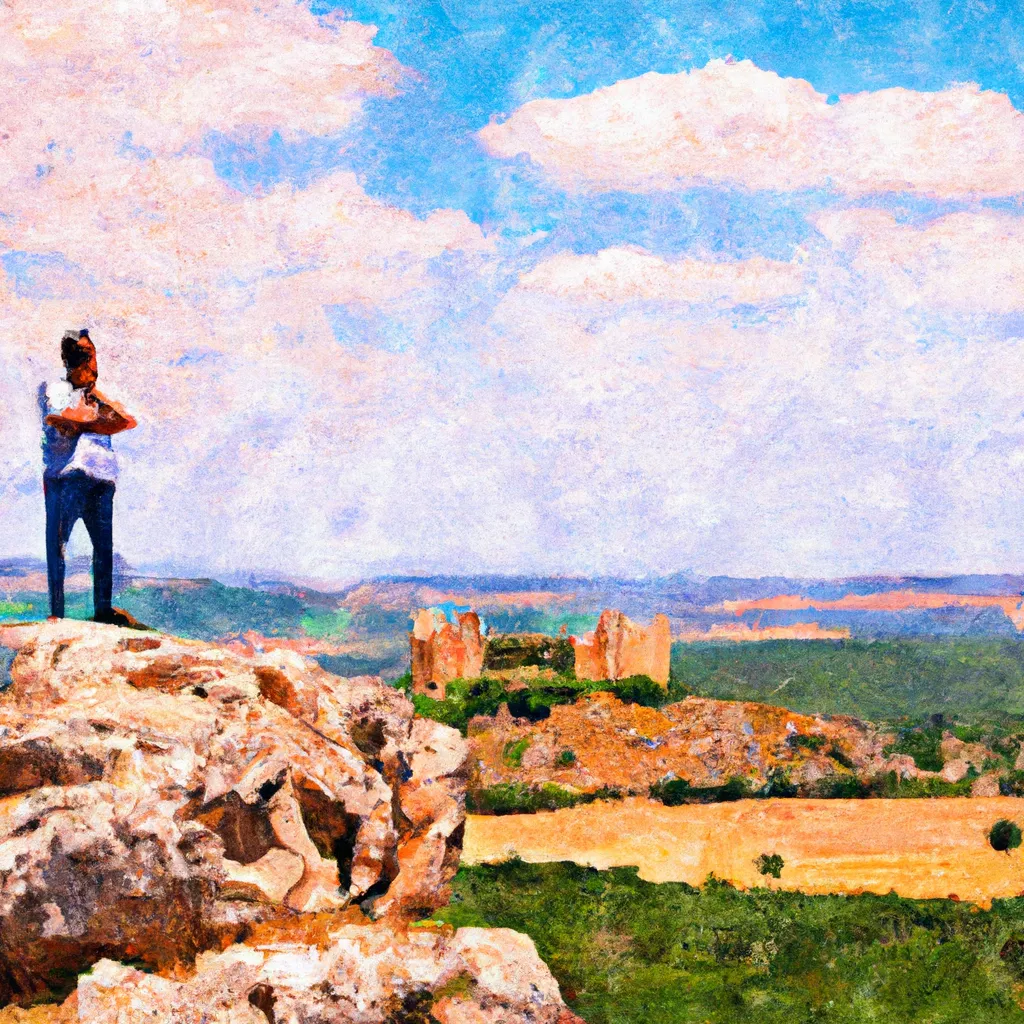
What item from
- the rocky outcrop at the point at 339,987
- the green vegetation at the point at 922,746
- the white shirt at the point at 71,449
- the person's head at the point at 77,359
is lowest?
the green vegetation at the point at 922,746

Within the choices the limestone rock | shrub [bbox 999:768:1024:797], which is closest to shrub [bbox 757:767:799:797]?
shrub [bbox 999:768:1024:797]

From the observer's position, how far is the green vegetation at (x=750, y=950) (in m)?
5.77

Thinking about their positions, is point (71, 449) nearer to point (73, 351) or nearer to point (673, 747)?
point (73, 351)

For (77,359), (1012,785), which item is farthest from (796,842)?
(77,359)

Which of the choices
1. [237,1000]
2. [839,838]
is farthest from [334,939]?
[839,838]

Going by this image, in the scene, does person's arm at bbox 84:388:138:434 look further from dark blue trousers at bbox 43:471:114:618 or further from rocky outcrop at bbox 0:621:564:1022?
rocky outcrop at bbox 0:621:564:1022

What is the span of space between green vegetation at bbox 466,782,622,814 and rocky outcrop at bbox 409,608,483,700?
16.2 feet

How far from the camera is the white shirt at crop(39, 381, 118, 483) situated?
6.41 m

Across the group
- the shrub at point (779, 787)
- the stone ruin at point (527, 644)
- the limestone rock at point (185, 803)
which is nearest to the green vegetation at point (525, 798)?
the shrub at point (779, 787)

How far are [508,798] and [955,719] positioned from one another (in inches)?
308

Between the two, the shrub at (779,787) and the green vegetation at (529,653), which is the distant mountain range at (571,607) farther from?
the shrub at (779,787)

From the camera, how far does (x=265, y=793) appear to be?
4.94m

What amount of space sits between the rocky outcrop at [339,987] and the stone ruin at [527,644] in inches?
533

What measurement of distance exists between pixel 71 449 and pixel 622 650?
13973mm
